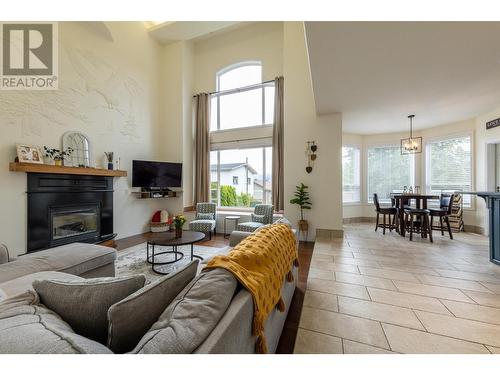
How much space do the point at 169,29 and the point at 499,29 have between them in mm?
6122

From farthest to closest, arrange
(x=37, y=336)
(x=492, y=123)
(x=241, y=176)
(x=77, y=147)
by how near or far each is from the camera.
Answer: (x=241, y=176), (x=492, y=123), (x=77, y=147), (x=37, y=336)

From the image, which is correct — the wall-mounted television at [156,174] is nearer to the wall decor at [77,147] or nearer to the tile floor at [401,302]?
the wall decor at [77,147]

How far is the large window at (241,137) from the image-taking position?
18.1ft

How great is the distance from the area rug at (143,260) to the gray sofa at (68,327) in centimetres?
66

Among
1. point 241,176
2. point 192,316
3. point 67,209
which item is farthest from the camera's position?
point 241,176

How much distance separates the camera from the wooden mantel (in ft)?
10.2

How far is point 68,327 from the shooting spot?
780 millimetres

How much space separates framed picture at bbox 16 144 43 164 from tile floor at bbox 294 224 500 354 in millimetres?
4425

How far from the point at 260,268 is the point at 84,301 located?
0.85 metres

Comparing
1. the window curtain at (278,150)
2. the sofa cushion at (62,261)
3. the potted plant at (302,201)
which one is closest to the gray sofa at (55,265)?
the sofa cushion at (62,261)

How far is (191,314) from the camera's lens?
0.78m

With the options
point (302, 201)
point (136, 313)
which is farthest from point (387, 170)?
point (136, 313)

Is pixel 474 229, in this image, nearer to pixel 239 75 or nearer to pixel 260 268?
pixel 260 268
